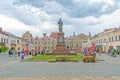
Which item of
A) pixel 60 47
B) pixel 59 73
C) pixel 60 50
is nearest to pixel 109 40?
pixel 60 47

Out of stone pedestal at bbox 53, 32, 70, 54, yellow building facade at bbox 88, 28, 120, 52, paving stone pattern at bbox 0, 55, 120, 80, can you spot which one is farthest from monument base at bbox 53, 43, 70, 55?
paving stone pattern at bbox 0, 55, 120, 80

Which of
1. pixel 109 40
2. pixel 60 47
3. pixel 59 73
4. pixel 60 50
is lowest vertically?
pixel 59 73

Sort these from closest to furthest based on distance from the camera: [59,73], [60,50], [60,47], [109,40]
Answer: [59,73] < [60,50] < [60,47] < [109,40]

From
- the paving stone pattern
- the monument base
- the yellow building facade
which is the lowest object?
the paving stone pattern

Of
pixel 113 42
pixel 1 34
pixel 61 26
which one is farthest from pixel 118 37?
pixel 1 34

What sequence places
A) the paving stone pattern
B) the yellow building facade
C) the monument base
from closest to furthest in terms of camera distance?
the paving stone pattern
the monument base
the yellow building facade

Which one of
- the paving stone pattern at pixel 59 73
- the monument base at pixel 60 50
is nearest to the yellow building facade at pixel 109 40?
the monument base at pixel 60 50

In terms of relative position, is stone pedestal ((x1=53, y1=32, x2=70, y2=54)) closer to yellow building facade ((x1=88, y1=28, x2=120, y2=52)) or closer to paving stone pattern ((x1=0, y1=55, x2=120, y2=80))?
yellow building facade ((x1=88, y1=28, x2=120, y2=52))

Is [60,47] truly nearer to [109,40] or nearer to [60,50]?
[60,50]

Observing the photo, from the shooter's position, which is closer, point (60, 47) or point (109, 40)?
point (60, 47)

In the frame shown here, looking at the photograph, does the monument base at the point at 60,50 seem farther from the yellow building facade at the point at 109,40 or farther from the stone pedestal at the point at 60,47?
the yellow building facade at the point at 109,40

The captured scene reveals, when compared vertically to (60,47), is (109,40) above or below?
above

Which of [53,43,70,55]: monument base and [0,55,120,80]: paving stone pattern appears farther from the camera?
[53,43,70,55]: monument base

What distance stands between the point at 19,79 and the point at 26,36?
11269cm
